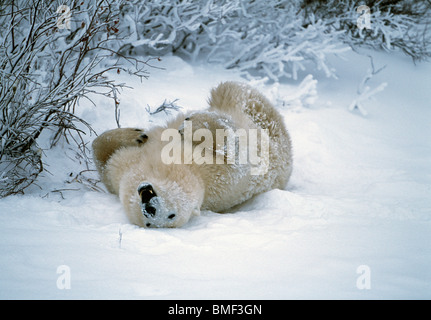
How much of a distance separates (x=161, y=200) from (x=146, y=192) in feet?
0.34

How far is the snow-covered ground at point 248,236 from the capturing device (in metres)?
1.91

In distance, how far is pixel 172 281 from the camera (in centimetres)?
197

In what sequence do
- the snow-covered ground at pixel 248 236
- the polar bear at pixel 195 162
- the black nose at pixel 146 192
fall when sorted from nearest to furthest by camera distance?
the snow-covered ground at pixel 248 236
the black nose at pixel 146 192
the polar bear at pixel 195 162

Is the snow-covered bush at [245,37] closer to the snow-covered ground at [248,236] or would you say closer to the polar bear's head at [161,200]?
the snow-covered ground at [248,236]

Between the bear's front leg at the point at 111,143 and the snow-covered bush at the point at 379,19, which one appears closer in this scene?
the bear's front leg at the point at 111,143

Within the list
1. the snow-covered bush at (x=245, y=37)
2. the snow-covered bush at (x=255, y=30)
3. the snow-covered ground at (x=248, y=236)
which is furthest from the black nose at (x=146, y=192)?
the snow-covered bush at (x=245, y=37)

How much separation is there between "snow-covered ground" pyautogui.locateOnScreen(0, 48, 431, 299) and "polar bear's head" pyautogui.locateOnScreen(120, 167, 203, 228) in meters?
0.09

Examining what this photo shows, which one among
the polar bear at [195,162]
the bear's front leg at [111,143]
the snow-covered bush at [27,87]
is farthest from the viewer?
the bear's front leg at [111,143]

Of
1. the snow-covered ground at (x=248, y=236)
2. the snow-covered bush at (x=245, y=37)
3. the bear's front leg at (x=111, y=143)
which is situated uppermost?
the snow-covered bush at (x=245, y=37)

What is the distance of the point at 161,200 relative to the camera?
2.64m

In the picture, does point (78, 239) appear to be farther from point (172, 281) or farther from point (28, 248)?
point (172, 281)
